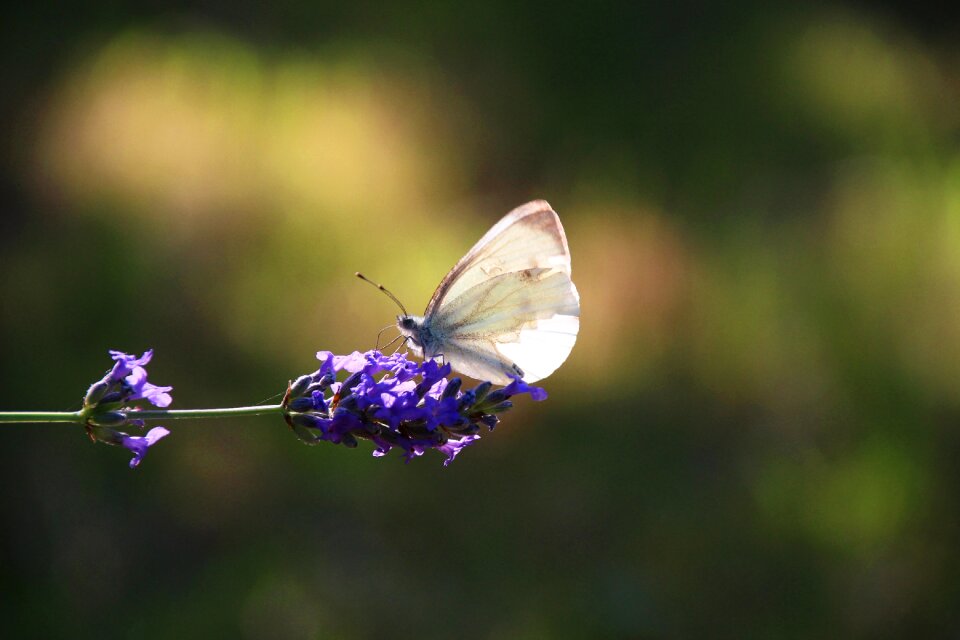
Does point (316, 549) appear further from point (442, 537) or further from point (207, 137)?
point (207, 137)

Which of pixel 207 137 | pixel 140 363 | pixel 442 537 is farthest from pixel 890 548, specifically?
pixel 207 137

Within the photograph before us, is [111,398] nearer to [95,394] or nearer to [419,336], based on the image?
[95,394]

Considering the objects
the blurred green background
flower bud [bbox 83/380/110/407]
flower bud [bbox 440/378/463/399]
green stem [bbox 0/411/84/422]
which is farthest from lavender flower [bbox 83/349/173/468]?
the blurred green background

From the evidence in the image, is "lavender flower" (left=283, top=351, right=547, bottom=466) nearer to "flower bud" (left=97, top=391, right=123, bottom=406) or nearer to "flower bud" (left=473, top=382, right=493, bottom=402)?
"flower bud" (left=473, top=382, right=493, bottom=402)

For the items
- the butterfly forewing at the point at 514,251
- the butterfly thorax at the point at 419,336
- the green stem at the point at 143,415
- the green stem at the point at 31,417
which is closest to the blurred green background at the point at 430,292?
the butterfly thorax at the point at 419,336

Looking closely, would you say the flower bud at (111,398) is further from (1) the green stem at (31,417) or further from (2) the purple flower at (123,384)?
(1) the green stem at (31,417)
